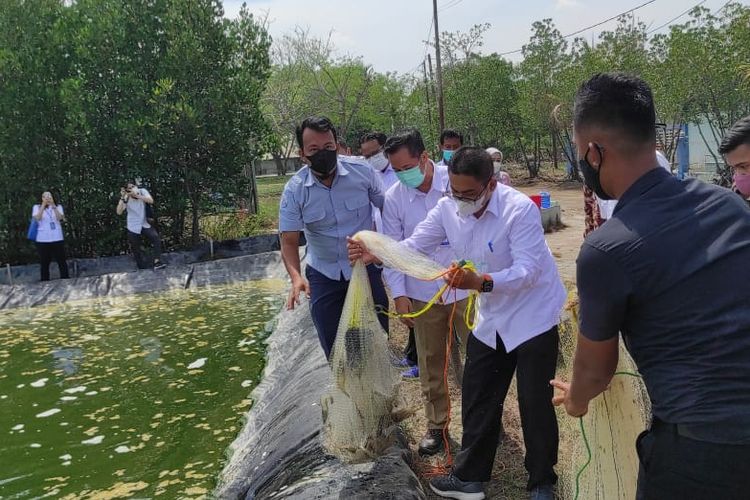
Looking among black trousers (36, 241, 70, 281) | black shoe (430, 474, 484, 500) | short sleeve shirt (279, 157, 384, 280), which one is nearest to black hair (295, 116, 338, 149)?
short sleeve shirt (279, 157, 384, 280)

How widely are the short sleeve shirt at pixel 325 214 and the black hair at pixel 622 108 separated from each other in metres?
2.19

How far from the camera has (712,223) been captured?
4.84 ft

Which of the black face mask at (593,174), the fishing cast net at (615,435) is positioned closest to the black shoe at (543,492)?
the fishing cast net at (615,435)

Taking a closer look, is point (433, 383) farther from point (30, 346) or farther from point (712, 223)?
point (30, 346)

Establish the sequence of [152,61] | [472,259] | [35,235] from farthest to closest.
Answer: [152,61] < [35,235] < [472,259]

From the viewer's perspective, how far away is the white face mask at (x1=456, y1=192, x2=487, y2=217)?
2.93 m

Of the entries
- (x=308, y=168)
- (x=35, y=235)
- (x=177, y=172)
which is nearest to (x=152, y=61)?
(x=177, y=172)

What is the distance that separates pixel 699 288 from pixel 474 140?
27.8 m

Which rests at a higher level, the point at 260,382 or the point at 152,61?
the point at 152,61

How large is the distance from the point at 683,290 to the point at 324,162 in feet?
8.14

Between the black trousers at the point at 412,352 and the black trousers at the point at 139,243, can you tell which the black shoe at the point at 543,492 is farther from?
the black trousers at the point at 139,243

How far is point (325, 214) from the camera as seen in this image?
3734 millimetres

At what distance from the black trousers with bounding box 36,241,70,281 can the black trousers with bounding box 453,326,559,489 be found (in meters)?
9.97

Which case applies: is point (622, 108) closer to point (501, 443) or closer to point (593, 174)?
point (593, 174)
